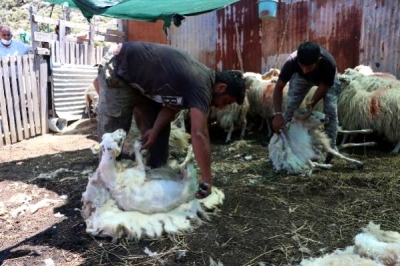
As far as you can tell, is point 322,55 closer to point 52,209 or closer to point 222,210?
point 222,210

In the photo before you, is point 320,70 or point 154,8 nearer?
point 320,70

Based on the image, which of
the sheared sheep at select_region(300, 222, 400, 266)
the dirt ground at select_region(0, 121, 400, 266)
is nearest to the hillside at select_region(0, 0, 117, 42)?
the dirt ground at select_region(0, 121, 400, 266)

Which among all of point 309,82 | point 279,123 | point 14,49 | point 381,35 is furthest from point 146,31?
point 279,123

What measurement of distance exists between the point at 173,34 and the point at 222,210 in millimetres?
7295

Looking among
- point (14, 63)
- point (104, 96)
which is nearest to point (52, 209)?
point (104, 96)

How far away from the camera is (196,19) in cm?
889

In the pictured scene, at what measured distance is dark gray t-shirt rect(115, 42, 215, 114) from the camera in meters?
2.62

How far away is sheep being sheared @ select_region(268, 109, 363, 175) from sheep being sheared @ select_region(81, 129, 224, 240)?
1414 millimetres

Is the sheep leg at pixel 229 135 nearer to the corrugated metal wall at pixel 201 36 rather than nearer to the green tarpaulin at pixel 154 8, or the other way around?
the green tarpaulin at pixel 154 8

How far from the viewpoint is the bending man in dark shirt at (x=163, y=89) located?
251cm

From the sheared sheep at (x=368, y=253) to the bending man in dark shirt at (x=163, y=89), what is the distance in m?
0.90

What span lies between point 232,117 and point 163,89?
4.09 metres

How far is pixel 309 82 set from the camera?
4355 millimetres

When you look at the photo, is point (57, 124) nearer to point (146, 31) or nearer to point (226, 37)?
point (146, 31)
